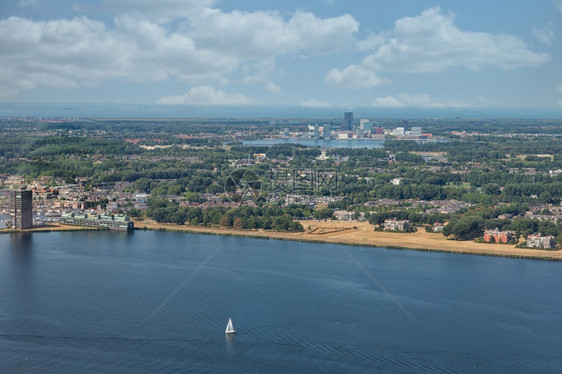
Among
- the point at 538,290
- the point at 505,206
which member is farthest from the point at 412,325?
the point at 505,206

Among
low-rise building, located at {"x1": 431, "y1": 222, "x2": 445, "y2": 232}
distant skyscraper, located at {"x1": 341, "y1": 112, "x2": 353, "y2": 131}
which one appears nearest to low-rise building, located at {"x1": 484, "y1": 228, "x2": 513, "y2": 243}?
low-rise building, located at {"x1": 431, "y1": 222, "x2": 445, "y2": 232}

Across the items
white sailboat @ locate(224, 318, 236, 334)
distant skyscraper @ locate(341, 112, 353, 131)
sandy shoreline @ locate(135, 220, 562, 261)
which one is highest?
distant skyscraper @ locate(341, 112, 353, 131)

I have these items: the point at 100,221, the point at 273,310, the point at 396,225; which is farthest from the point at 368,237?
the point at 100,221

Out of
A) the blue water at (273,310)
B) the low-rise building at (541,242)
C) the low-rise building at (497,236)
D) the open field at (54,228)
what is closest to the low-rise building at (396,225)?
the low-rise building at (497,236)

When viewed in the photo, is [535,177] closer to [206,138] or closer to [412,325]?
[412,325]

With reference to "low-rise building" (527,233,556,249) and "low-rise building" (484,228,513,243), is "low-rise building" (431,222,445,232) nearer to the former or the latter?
"low-rise building" (484,228,513,243)

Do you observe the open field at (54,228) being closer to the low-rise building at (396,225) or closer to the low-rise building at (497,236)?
the low-rise building at (396,225)
